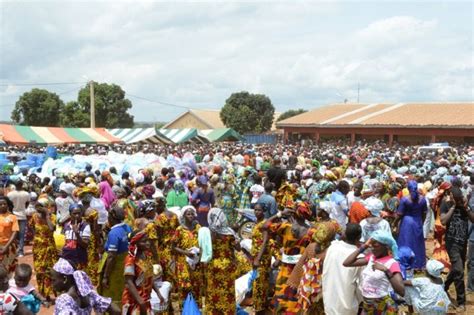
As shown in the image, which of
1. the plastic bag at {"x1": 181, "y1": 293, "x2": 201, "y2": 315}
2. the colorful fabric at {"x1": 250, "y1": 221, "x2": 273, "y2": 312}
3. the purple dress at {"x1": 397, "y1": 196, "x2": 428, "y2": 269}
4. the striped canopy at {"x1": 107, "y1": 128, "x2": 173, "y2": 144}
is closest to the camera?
the plastic bag at {"x1": 181, "y1": 293, "x2": 201, "y2": 315}

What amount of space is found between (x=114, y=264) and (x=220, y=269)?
3.49 feet

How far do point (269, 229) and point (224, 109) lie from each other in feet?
190

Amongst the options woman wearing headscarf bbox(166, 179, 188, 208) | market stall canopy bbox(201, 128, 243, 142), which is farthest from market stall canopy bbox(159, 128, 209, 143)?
woman wearing headscarf bbox(166, 179, 188, 208)

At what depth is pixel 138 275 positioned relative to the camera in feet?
16.3

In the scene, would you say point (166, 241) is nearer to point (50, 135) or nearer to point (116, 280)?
point (116, 280)

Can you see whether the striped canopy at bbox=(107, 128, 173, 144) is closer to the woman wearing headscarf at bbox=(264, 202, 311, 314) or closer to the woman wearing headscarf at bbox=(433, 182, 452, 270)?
the woman wearing headscarf at bbox=(433, 182, 452, 270)

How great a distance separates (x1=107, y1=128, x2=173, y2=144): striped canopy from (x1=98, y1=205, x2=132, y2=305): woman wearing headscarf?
112 ft

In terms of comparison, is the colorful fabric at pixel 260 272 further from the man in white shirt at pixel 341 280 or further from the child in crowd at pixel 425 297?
the child in crowd at pixel 425 297

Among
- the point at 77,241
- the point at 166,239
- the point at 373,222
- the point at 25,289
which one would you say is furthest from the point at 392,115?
the point at 25,289

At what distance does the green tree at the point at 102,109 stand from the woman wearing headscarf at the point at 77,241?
5189cm

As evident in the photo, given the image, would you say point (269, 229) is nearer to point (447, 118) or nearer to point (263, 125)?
point (447, 118)

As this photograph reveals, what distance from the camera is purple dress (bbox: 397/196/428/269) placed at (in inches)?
304

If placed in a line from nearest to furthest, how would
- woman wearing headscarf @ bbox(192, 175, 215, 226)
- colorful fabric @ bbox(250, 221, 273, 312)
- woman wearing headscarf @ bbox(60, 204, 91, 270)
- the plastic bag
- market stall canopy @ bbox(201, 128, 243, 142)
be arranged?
1. the plastic bag
2. colorful fabric @ bbox(250, 221, 273, 312)
3. woman wearing headscarf @ bbox(60, 204, 91, 270)
4. woman wearing headscarf @ bbox(192, 175, 215, 226)
5. market stall canopy @ bbox(201, 128, 243, 142)

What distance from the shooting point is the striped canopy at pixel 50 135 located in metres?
32.7
